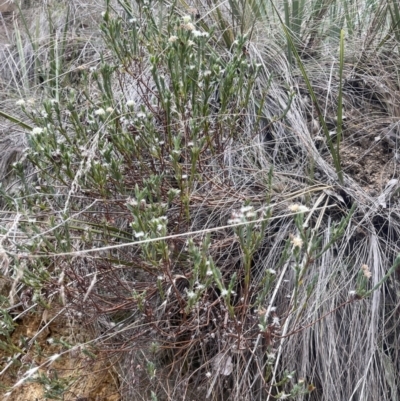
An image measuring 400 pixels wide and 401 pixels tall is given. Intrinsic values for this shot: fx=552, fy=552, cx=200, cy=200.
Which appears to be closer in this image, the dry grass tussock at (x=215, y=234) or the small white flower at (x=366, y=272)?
the small white flower at (x=366, y=272)

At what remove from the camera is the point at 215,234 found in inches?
65.7

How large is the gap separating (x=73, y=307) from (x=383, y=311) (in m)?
0.85

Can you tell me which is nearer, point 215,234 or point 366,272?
point 366,272

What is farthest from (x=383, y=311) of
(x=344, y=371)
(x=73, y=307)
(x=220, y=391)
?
(x=73, y=307)

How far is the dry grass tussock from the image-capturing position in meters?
1.40

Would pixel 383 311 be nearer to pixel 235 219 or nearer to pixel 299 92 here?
pixel 235 219

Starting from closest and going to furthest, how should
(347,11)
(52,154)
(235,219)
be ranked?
(235,219)
(52,154)
(347,11)

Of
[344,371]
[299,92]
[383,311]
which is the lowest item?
[344,371]

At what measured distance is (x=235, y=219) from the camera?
124 centimetres

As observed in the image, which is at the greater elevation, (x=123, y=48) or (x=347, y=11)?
(x=123, y=48)

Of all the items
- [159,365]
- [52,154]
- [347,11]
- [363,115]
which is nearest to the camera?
[52,154]

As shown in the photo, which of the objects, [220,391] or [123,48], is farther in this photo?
[123,48]

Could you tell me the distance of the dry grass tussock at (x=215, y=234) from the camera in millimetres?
1396

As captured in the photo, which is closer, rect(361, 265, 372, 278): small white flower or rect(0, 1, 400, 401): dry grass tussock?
rect(361, 265, 372, 278): small white flower
